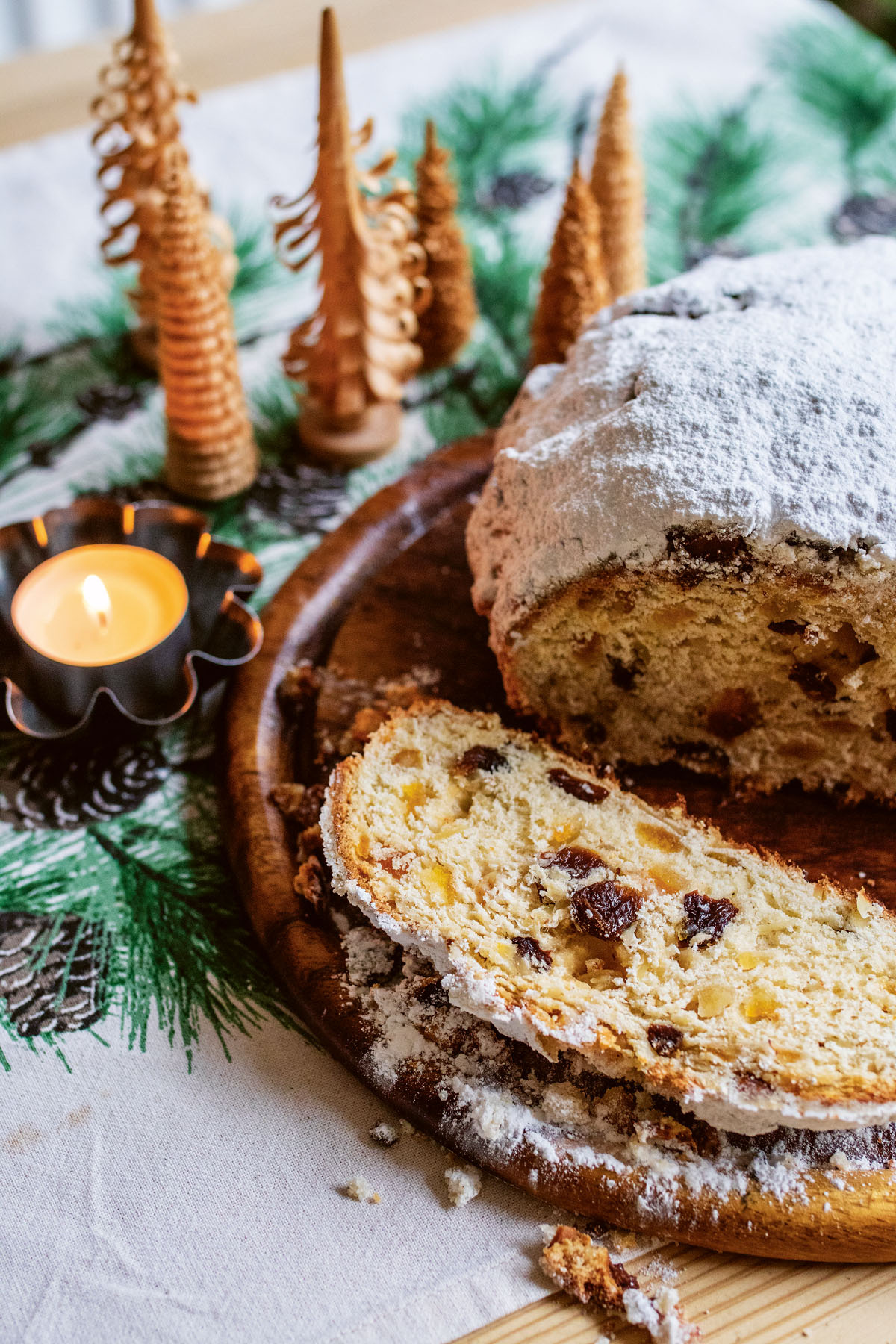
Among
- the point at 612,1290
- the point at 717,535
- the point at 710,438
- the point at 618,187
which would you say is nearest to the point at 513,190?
the point at 618,187

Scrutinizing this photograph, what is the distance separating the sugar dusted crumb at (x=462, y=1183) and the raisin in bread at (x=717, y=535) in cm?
81

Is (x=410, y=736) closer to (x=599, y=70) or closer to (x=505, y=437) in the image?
(x=505, y=437)

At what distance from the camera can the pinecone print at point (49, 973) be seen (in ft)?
5.92

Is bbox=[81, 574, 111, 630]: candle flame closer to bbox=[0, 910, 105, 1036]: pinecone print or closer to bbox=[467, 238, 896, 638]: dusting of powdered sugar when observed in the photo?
bbox=[0, 910, 105, 1036]: pinecone print

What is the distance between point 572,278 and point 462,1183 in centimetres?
186

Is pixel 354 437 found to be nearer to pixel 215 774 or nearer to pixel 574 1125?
pixel 215 774

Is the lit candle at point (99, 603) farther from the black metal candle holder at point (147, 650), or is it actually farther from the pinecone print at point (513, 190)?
the pinecone print at point (513, 190)

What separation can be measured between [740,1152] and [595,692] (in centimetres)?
82

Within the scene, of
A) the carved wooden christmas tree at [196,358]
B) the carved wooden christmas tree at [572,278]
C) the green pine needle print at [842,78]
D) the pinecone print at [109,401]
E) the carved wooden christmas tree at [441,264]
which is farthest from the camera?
the green pine needle print at [842,78]

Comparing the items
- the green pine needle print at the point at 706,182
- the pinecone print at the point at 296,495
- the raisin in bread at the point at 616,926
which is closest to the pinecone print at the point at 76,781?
the raisin in bread at the point at 616,926

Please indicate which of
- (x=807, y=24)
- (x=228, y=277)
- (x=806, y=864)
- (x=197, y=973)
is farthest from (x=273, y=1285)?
(x=807, y=24)

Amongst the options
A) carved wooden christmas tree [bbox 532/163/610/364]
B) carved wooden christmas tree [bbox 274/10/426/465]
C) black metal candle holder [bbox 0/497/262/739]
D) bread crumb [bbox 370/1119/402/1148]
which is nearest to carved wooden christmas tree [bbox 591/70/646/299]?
carved wooden christmas tree [bbox 532/163/610/364]

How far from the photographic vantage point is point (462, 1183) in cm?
160

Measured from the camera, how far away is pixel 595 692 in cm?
210
